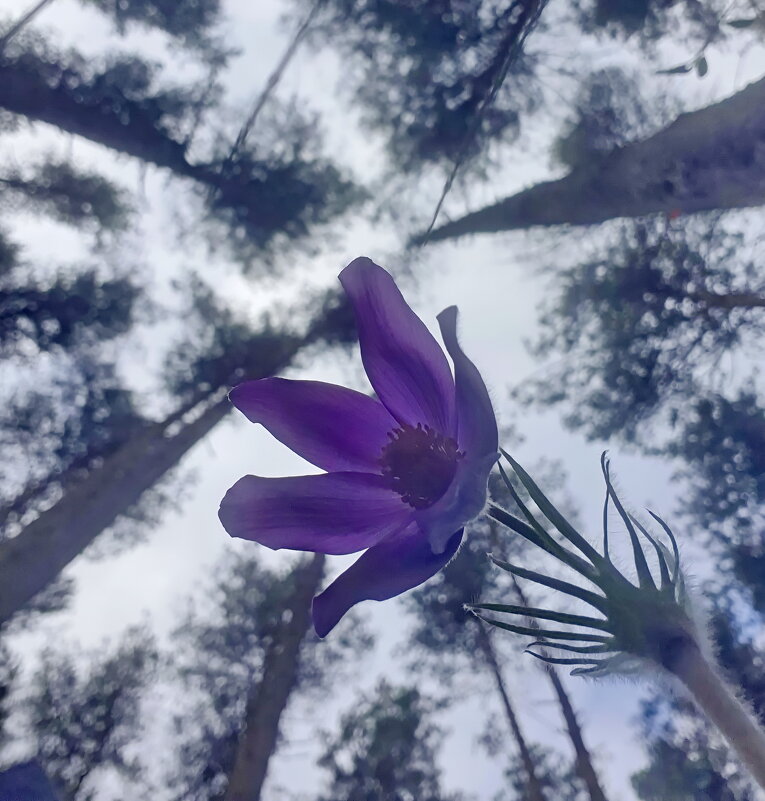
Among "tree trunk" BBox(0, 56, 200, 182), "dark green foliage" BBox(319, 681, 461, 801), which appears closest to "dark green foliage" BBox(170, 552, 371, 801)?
"dark green foliage" BBox(319, 681, 461, 801)

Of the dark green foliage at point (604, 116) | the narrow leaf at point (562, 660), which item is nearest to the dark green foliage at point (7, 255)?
the dark green foliage at point (604, 116)

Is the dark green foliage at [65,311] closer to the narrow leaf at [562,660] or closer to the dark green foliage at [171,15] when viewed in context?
the dark green foliage at [171,15]

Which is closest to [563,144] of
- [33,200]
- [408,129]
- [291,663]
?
[408,129]

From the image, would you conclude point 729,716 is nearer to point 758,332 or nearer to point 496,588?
point 758,332

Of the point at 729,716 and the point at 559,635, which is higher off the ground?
the point at 559,635

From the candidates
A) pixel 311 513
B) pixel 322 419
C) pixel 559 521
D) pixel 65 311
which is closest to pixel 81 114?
pixel 65 311
